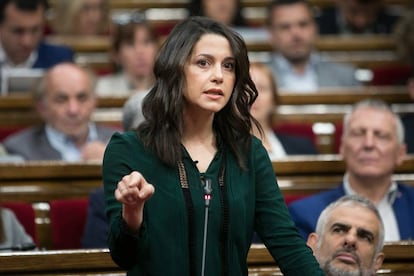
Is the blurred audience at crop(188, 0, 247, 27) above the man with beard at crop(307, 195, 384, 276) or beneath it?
above

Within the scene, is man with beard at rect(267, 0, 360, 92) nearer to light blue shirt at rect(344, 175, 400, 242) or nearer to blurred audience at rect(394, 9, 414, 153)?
blurred audience at rect(394, 9, 414, 153)

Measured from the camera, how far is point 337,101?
127 inches

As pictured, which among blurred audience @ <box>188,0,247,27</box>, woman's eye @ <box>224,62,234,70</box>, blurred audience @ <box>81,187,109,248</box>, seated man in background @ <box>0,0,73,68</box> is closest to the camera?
woman's eye @ <box>224,62,234,70</box>

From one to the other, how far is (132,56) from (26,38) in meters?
0.36

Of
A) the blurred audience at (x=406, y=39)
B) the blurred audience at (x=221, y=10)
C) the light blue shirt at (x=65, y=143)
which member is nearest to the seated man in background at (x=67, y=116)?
the light blue shirt at (x=65, y=143)

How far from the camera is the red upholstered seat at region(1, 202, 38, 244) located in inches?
93.0

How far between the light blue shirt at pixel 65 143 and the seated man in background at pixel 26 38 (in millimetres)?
540

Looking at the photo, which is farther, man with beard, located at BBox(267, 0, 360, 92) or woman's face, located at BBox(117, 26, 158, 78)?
man with beard, located at BBox(267, 0, 360, 92)

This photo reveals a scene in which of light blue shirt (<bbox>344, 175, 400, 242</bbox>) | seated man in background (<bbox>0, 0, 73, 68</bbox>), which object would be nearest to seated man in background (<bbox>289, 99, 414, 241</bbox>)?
light blue shirt (<bbox>344, 175, 400, 242</bbox>)

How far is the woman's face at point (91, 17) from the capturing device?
3848 mm

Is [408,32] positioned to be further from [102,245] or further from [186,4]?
[102,245]

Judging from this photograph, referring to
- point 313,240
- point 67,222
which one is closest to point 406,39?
point 67,222

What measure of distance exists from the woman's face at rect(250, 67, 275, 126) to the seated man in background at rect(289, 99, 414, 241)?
0.37 meters

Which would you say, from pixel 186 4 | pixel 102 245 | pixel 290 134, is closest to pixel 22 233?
pixel 102 245
